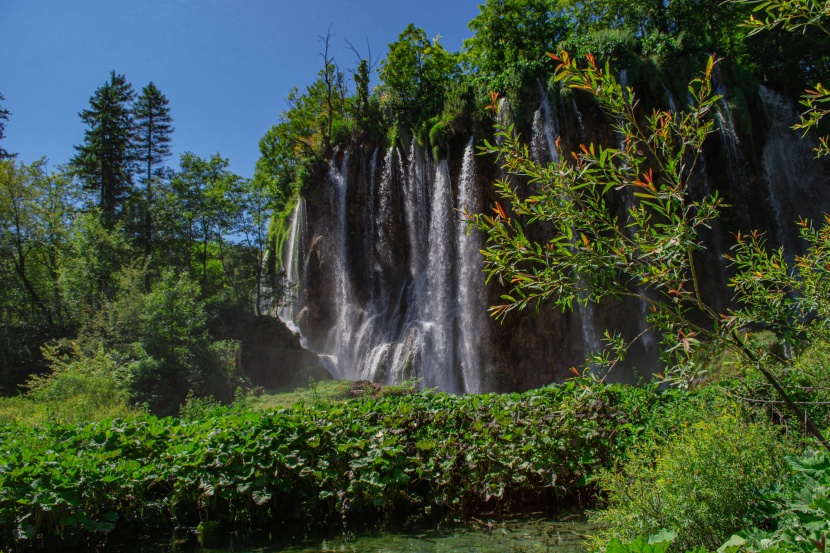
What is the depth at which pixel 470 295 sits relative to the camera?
2052cm

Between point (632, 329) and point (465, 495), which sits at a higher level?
point (632, 329)

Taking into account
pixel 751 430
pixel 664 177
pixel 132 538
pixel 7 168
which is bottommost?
pixel 132 538

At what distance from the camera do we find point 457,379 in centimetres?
2016

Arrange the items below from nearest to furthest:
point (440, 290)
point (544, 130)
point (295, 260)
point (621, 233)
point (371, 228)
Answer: point (621, 233) → point (544, 130) → point (440, 290) → point (371, 228) → point (295, 260)

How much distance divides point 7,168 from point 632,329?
92.8ft

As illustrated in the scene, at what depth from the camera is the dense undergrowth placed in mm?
5656

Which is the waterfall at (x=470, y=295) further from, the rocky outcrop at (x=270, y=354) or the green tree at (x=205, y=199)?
the green tree at (x=205, y=199)

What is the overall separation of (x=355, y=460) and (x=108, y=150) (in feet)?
124

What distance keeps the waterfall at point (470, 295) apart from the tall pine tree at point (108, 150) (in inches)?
957

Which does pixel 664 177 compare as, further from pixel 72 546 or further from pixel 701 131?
pixel 72 546

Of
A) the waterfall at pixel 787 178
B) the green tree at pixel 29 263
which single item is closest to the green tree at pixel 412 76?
the waterfall at pixel 787 178

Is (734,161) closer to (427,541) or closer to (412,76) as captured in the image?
(412,76)

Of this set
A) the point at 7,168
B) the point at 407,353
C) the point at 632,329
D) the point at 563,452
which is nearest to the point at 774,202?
the point at 632,329

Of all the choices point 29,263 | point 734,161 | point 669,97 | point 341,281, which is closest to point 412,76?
point 341,281
